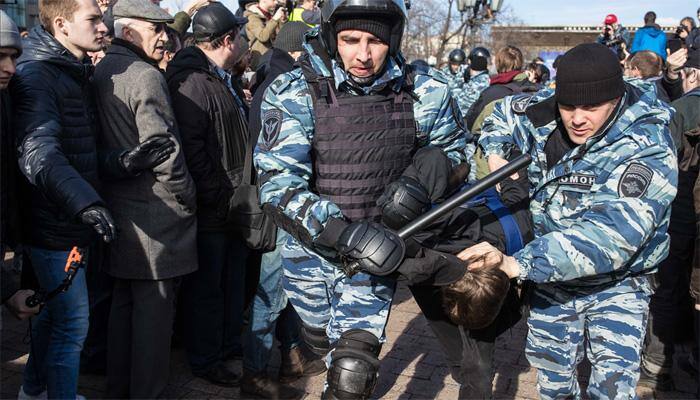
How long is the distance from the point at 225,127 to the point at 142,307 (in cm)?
112

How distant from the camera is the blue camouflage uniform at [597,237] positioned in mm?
2586

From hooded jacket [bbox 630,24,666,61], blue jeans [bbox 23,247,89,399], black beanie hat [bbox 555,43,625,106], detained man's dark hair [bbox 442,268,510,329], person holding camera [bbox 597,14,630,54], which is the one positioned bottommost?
blue jeans [bbox 23,247,89,399]

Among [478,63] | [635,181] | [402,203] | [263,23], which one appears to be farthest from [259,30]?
[635,181]

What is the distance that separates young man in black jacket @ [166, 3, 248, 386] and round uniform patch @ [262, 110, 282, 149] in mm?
955

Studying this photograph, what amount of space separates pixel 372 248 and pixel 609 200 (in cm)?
101

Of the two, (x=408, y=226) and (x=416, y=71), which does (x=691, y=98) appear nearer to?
(x=416, y=71)

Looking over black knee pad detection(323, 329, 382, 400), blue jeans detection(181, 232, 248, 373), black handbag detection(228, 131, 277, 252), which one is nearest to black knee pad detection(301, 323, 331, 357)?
black knee pad detection(323, 329, 382, 400)

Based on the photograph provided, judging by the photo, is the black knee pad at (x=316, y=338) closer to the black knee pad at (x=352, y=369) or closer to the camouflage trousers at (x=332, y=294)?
the camouflage trousers at (x=332, y=294)

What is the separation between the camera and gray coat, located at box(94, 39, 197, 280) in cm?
344

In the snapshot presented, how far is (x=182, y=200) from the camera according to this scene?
3590mm

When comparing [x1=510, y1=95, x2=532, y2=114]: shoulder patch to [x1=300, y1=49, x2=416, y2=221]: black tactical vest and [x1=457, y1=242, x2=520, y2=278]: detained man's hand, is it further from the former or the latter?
[x1=457, y1=242, x2=520, y2=278]: detained man's hand

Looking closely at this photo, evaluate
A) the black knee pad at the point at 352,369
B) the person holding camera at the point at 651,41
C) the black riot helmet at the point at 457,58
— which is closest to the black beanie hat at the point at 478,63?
the person holding camera at the point at 651,41

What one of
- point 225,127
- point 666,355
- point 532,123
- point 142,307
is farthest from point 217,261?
point 666,355

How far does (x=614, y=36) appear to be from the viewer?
9.09m
